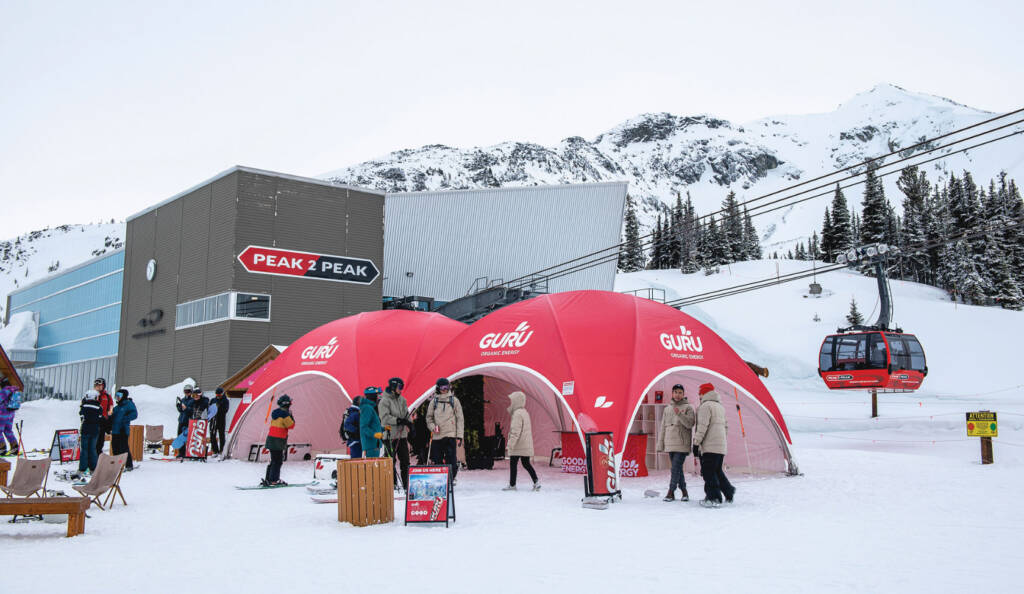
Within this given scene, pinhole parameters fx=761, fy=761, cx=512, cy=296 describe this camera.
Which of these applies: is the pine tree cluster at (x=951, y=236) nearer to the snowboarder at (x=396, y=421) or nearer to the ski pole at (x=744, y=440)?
the ski pole at (x=744, y=440)

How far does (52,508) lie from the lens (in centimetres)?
780

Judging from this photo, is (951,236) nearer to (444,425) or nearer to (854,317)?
(854,317)

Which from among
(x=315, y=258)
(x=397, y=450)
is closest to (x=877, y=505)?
(x=397, y=450)

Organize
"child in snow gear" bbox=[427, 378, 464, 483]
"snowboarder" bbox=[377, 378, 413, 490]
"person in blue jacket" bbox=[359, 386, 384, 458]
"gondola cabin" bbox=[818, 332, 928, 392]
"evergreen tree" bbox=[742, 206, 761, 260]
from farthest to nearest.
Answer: "evergreen tree" bbox=[742, 206, 761, 260] < "gondola cabin" bbox=[818, 332, 928, 392] < "snowboarder" bbox=[377, 378, 413, 490] < "child in snow gear" bbox=[427, 378, 464, 483] < "person in blue jacket" bbox=[359, 386, 384, 458]

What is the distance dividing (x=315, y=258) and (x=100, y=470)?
22.2m

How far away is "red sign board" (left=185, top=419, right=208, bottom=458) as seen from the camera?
17.5 meters

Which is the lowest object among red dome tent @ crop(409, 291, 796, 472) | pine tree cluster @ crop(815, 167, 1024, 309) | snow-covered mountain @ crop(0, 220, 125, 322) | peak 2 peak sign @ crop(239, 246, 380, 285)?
red dome tent @ crop(409, 291, 796, 472)

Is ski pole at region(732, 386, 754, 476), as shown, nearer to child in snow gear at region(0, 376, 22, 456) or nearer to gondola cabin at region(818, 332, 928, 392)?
gondola cabin at region(818, 332, 928, 392)

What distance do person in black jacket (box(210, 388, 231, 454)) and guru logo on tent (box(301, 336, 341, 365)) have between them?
261cm

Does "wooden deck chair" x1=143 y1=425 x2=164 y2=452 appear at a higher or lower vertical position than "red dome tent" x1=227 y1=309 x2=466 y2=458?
lower

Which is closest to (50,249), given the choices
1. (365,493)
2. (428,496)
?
(365,493)

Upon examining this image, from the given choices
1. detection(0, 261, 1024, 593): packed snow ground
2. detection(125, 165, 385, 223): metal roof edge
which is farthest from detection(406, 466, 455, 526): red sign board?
detection(125, 165, 385, 223): metal roof edge

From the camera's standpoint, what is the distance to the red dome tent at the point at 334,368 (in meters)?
16.5

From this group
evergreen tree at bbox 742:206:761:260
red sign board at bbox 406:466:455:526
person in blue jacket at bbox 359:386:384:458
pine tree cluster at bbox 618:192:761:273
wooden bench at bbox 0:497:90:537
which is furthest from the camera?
evergreen tree at bbox 742:206:761:260
